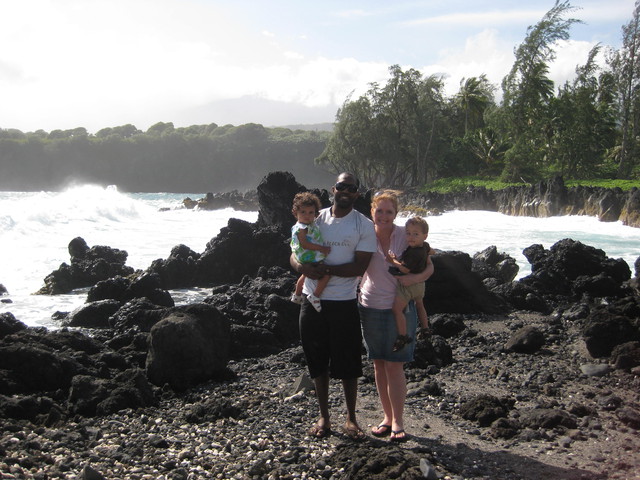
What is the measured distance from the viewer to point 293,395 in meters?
5.59

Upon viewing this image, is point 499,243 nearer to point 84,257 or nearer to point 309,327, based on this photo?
point 84,257

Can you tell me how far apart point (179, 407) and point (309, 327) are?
6.38 ft

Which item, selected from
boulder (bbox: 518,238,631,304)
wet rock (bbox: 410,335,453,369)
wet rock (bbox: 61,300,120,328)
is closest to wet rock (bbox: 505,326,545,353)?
wet rock (bbox: 410,335,453,369)

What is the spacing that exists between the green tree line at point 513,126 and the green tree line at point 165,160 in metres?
61.8

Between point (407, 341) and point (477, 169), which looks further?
point (477, 169)

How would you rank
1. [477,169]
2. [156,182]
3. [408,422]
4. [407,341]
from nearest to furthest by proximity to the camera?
[407,341] → [408,422] → [477,169] → [156,182]

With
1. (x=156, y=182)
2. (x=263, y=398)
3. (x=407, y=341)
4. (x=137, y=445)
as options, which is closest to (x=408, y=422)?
(x=407, y=341)

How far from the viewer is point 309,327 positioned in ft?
14.3

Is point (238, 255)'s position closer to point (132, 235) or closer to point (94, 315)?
point (94, 315)

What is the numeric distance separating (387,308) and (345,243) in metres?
0.50

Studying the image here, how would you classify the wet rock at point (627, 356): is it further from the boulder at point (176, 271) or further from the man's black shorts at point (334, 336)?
the boulder at point (176, 271)

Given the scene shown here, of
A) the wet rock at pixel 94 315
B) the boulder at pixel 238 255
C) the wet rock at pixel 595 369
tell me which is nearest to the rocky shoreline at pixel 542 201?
the boulder at pixel 238 255

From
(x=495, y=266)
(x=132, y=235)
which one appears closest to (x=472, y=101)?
(x=132, y=235)

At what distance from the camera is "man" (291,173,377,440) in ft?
13.8
